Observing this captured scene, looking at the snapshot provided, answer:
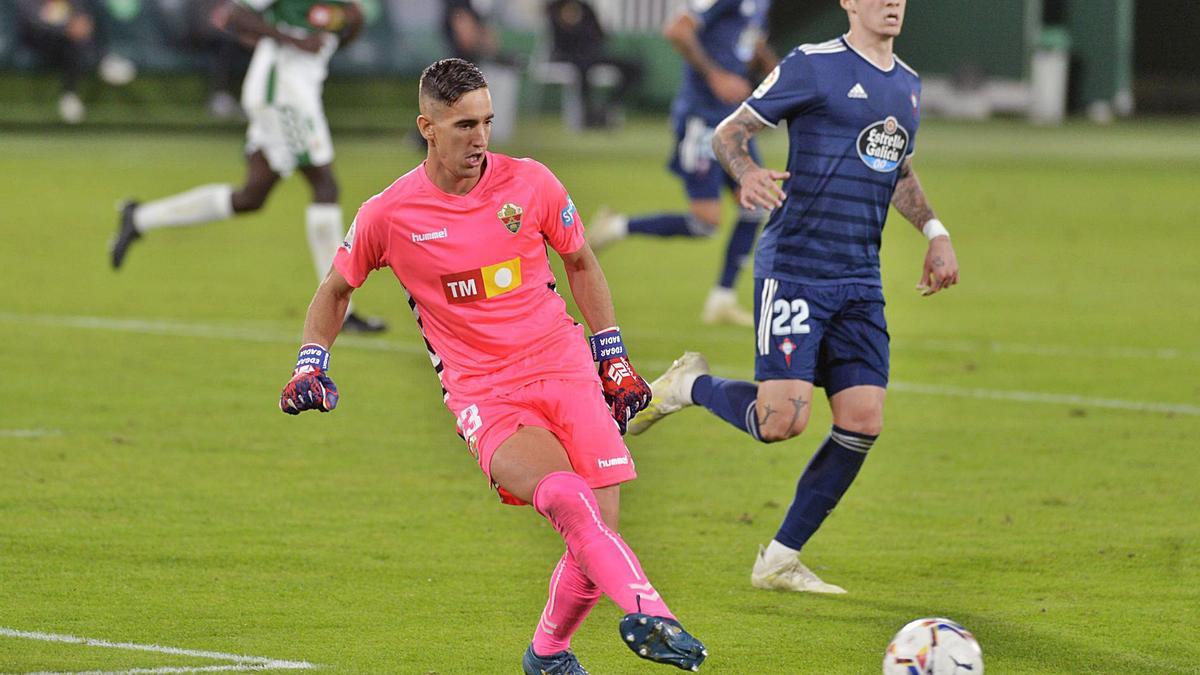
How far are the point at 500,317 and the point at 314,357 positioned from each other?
574 mm

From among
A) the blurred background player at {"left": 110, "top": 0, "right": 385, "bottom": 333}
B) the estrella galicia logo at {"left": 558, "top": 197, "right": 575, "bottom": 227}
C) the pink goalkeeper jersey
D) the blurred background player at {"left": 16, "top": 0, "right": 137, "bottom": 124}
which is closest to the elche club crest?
the pink goalkeeper jersey

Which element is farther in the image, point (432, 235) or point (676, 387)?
point (676, 387)

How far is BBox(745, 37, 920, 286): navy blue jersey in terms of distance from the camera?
725 cm

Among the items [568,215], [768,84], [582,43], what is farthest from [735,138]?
[582,43]

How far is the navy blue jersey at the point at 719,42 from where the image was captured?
13.7 m

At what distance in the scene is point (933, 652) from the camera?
5.75 meters

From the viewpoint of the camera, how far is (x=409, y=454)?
966cm

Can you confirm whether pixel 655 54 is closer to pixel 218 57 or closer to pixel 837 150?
pixel 218 57

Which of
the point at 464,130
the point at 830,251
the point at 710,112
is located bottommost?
the point at 710,112

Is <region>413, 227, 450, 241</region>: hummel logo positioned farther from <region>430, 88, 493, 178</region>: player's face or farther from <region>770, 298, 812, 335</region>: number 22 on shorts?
<region>770, 298, 812, 335</region>: number 22 on shorts

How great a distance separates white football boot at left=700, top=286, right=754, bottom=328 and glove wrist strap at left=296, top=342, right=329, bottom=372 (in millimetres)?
8126

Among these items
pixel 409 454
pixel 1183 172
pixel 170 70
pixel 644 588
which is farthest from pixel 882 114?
pixel 170 70

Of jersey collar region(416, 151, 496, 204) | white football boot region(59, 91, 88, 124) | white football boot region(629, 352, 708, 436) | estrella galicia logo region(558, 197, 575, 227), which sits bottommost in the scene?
white football boot region(59, 91, 88, 124)

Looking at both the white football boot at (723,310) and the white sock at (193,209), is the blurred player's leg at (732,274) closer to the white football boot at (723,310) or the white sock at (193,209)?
the white football boot at (723,310)
